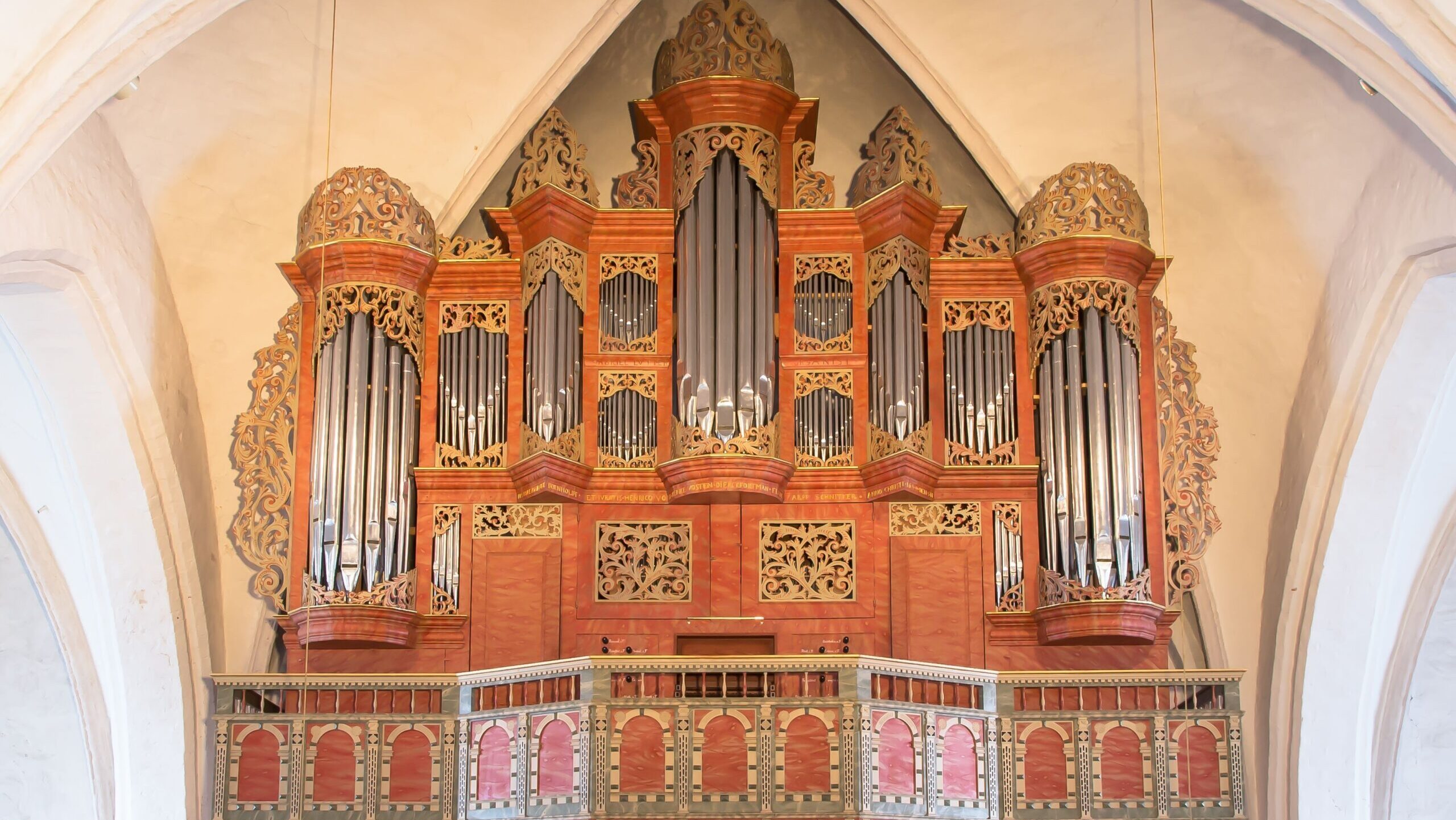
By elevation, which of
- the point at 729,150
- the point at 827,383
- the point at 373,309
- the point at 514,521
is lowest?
the point at 514,521

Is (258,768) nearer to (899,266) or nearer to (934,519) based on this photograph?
(934,519)

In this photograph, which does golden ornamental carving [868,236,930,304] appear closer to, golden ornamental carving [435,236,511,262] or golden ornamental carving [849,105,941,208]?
golden ornamental carving [849,105,941,208]

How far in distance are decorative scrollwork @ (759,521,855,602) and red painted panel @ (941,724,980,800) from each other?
1.42 metres

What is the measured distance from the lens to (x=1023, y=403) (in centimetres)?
1328

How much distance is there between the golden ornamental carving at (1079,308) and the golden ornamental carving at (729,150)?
202cm

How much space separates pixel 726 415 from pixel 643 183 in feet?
6.55

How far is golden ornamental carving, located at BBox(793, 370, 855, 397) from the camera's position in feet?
43.6

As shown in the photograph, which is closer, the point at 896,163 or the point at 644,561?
the point at 644,561

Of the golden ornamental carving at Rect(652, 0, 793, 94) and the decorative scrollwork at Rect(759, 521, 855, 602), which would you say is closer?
the decorative scrollwork at Rect(759, 521, 855, 602)

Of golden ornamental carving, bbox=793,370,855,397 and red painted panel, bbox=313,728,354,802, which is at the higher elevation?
golden ornamental carving, bbox=793,370,855,397

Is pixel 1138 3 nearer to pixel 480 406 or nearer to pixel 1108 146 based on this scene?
pixel 1108 146

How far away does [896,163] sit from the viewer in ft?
45.0

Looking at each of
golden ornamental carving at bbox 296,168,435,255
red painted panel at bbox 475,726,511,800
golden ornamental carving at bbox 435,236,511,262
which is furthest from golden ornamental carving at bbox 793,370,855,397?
red painted panel at bbox 475,726,511,800

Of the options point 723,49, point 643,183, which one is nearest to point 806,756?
point 643,183
